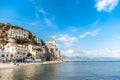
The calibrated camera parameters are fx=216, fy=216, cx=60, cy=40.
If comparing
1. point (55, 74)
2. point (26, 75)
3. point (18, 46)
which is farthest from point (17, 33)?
point (26, 75)

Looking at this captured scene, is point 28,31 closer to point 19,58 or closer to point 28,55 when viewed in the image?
point 28,55

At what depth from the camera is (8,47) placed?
145 m

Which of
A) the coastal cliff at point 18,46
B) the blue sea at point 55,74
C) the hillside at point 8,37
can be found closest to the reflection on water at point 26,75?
the blue sea at point 55,74

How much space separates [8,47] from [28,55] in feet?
57.3

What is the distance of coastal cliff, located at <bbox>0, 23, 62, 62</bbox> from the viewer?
13925 cm

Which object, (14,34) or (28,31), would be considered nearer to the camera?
(14,34)

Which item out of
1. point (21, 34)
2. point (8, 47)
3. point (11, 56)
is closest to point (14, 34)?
point (21, 34)

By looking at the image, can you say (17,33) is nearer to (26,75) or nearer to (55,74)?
(55,74)

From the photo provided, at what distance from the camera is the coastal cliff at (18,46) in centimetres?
13925

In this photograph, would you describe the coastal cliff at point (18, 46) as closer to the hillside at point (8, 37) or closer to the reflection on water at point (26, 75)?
the hillside at point (8, 37)

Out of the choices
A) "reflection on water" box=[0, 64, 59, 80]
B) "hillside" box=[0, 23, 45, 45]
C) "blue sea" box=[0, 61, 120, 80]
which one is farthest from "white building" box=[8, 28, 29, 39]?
"reflection on water" box=[0, 64, 59, 80]

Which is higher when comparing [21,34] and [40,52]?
[21,34]

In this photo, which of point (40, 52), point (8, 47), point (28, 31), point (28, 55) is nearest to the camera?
point (8, 47)

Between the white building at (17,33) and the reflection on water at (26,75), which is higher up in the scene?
the white building at (17,33)
